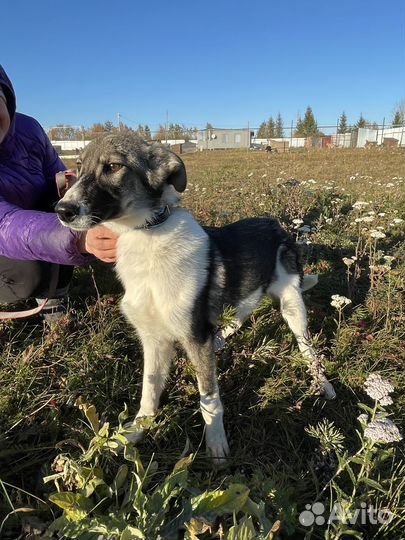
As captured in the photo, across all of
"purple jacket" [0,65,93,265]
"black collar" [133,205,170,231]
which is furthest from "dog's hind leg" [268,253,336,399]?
"purple jacket" [0,65,93,265]

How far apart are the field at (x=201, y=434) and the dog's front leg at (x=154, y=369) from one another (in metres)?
0.12

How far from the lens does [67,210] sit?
1.87m

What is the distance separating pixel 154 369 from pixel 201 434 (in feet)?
1.48

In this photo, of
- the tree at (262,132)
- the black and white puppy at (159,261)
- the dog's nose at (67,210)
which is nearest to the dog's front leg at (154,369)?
the black and white puppy at (159,261)

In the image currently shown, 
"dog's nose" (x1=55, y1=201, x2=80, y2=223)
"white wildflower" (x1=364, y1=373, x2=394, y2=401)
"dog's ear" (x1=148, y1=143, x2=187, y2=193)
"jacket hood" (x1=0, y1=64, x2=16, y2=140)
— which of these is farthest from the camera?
"jacket hood" (x1=0, y1=64, x2=16, y2=140)

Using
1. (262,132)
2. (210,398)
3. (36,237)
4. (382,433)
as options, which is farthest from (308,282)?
(262,132)

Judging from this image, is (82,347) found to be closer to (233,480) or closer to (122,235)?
(122,235)

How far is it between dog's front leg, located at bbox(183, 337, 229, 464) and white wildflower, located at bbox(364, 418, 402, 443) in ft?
2.92

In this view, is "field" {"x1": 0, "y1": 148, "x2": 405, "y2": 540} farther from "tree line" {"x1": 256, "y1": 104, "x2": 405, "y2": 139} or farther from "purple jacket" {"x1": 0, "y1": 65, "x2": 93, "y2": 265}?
"tree line" {"x1": 256, "y1": 104, "x2": 405, "y2": 139}

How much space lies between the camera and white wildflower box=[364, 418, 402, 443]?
1.30 m

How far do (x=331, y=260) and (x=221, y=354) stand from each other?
2.02m

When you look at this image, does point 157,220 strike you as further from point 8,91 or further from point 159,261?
point 8,91

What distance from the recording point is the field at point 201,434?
1364mm

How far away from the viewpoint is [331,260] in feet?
13.5
